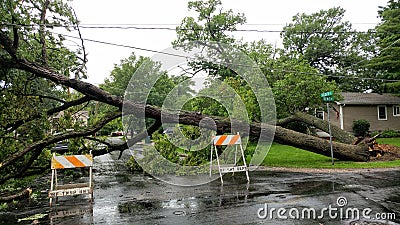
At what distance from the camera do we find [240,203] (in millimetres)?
6188

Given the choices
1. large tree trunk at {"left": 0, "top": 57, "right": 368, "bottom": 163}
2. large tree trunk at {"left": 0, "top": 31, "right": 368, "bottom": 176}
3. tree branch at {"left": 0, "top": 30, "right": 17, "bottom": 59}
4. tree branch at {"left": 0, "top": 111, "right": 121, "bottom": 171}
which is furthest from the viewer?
large tree trunk at {"left": 0, "top": 57, "right": 368, "bottom": 163}

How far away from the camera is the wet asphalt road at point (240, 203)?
520 centimetres

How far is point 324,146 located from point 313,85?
216 inches

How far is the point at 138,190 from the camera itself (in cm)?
799

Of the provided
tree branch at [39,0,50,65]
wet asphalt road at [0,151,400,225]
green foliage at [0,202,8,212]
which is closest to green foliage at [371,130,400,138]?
wet asphalt road at [0,151,400,225]

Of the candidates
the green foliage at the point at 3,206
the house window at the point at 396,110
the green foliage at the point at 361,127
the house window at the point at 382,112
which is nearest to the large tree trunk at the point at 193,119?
the green foliage at the point at 3,206

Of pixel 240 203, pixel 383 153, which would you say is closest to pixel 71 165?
pixel 240 203

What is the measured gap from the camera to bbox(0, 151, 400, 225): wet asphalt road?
5199 millimetres

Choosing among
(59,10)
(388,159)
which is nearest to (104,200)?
(59,10)

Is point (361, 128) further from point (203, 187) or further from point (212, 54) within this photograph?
point (203, 187)

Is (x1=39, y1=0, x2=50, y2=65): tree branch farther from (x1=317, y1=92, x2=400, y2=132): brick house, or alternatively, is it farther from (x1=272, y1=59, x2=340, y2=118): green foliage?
(x1=317, y1=92, x2=400, y2=132): brick house

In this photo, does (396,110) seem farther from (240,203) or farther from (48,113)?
(48,113)

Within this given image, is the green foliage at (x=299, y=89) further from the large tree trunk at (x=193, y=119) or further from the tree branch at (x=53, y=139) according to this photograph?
the tree branch at (x=53, y=139)

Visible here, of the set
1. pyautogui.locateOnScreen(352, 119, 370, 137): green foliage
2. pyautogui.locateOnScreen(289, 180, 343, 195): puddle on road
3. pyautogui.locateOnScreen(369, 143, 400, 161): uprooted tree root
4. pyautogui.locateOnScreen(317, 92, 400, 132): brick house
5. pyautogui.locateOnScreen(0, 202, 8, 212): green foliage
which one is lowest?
pyautogui.locateOnScreen(0, 202, 8, 212): green foliage
